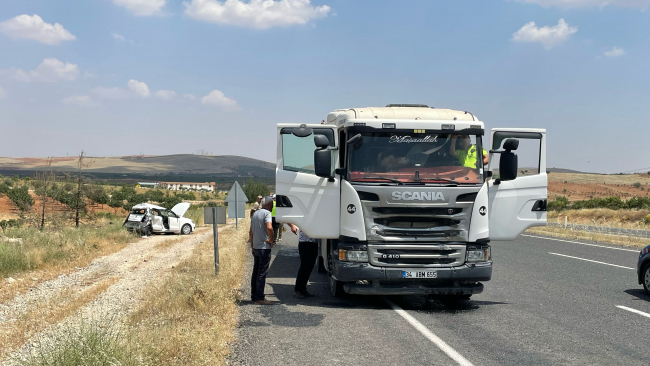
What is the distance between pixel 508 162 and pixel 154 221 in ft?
88.7

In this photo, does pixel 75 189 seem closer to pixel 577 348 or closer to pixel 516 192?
pixel 516 192

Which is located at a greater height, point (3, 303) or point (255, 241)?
point (255, 241)

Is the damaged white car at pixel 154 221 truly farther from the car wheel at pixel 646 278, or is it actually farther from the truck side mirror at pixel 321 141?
the car wheel at pixel 646 278

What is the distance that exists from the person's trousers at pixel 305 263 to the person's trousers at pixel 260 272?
679 millimetres

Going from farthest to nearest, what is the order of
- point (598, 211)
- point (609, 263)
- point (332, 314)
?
point (598, 211) → point (609, 263) → point (332, 314)

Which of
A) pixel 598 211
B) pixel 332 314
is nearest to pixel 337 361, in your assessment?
pixel 332 314

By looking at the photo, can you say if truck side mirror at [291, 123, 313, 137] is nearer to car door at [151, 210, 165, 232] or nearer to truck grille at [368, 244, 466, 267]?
truck grille at [368, 244, 466, 267]

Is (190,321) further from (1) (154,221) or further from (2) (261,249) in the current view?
(1) (154,221)

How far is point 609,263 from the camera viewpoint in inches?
587

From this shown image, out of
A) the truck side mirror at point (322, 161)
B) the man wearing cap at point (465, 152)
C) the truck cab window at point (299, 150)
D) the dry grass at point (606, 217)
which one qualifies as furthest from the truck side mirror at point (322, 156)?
the dry grass at point (606, 217)

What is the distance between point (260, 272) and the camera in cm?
1003

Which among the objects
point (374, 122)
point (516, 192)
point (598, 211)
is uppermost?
point (374, 122)

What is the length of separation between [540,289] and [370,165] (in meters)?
4.52

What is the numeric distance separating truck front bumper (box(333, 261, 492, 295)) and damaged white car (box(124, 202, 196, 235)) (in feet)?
82.1
